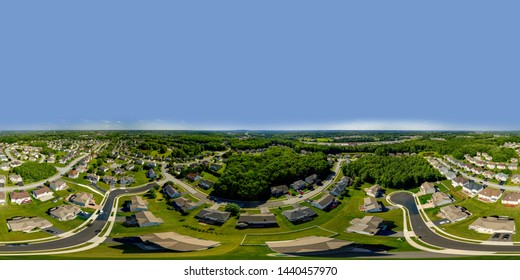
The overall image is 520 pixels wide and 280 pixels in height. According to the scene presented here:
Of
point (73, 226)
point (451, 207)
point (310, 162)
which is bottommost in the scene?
point (73, 226)

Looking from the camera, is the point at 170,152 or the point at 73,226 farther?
the point at 170,152

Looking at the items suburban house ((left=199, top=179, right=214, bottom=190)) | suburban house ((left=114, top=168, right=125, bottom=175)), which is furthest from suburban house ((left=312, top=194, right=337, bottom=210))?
suburban house ((left=114, top=168, right=125, bottom=175))

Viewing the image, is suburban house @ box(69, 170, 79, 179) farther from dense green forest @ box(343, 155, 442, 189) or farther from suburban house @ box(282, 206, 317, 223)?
dense green forest @ box(343, 155, 442, 189)

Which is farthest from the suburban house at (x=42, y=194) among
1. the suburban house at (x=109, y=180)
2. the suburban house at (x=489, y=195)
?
the suburban house at (x=489, y=195)

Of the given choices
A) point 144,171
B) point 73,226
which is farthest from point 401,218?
point 144,171

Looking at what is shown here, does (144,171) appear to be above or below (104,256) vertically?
above

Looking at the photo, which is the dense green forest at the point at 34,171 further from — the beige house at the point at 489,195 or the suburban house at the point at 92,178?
the beige house at the point at 489,195

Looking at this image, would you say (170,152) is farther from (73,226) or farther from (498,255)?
(498,255)
